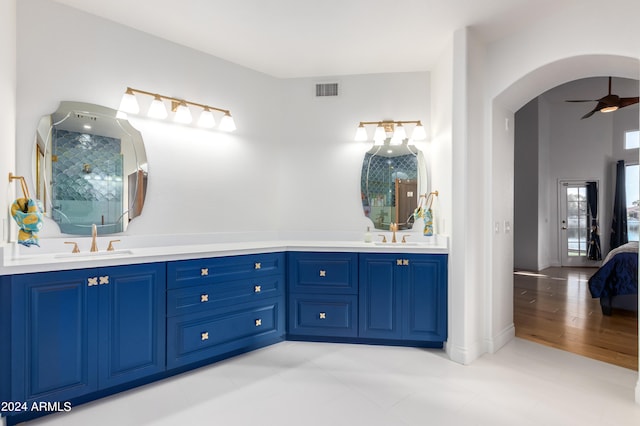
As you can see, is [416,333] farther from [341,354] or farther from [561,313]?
[561,313]

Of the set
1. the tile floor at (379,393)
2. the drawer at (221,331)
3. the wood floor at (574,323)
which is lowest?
the tile floor at (379,393)

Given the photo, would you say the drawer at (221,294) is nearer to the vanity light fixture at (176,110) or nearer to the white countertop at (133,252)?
the white countertop at (133,252)

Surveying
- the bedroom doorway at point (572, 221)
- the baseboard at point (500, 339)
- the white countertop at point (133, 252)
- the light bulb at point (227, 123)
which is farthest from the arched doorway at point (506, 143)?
the bedroom doorway at point (572, 221)

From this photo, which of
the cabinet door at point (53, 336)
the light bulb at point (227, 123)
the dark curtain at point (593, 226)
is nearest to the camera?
the cabinet door at point (53, 336)

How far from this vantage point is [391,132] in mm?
3375

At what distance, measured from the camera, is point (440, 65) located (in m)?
3.07

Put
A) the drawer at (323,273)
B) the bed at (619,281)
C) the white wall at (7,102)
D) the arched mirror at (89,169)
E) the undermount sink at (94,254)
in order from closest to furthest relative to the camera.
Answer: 1. the white wall at (7,102)
2. the undermount sink at (94,254)
3. the arched mirror at (89,169)
4. the drawer at (323,273)
5. the bed at (619,281)

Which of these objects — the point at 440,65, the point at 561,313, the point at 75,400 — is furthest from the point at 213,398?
the point at 561,313

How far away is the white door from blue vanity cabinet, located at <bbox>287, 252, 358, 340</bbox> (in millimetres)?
6650


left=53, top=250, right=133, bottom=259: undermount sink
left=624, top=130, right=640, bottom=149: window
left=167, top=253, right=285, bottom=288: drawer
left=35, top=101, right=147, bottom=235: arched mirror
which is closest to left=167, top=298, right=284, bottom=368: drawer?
left=167, top=253, right=285, bottom=288: drawer

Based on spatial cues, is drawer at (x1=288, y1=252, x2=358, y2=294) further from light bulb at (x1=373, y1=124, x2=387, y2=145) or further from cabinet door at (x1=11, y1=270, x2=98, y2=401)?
cabinet door at (x1=11, y1=270, x2=98, y2=401)

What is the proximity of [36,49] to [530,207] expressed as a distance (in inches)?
321

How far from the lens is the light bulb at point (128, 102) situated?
2570 millimetres

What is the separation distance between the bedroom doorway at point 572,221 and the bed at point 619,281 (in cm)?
375
